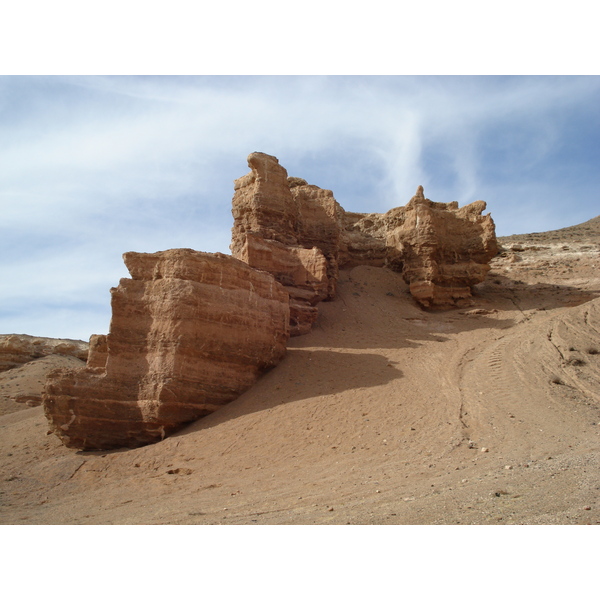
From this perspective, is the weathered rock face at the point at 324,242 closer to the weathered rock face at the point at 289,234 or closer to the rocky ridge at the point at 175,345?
the weathered rock face at the point at 289,234

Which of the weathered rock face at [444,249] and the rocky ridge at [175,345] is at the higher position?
the weathered rock face at [444,249]

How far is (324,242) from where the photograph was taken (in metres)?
21.7

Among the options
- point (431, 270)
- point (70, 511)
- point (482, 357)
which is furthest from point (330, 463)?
point (431, 270)

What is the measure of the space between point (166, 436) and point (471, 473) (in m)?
7.16

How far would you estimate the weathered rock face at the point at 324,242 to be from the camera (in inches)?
731

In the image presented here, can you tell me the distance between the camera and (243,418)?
1150 centimetres

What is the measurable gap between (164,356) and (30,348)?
19.3 metres

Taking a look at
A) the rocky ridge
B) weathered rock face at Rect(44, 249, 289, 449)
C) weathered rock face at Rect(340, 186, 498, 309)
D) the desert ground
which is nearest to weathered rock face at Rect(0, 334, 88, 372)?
the desert ground

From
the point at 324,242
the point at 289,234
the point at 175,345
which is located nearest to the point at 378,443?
the point at 175,345

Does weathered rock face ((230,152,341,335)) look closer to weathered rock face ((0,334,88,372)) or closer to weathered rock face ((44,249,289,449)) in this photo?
weathered rock face ((44,249,289,449))

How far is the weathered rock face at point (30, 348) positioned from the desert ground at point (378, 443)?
8.54 meters

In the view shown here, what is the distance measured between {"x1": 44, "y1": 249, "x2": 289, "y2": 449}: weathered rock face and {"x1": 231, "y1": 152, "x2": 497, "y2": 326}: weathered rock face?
475 centimetres

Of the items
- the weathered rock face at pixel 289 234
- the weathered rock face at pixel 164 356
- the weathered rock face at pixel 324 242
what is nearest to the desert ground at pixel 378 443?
the weathered rock face at pixel 164 356

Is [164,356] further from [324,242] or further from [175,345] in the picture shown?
[324,242]
